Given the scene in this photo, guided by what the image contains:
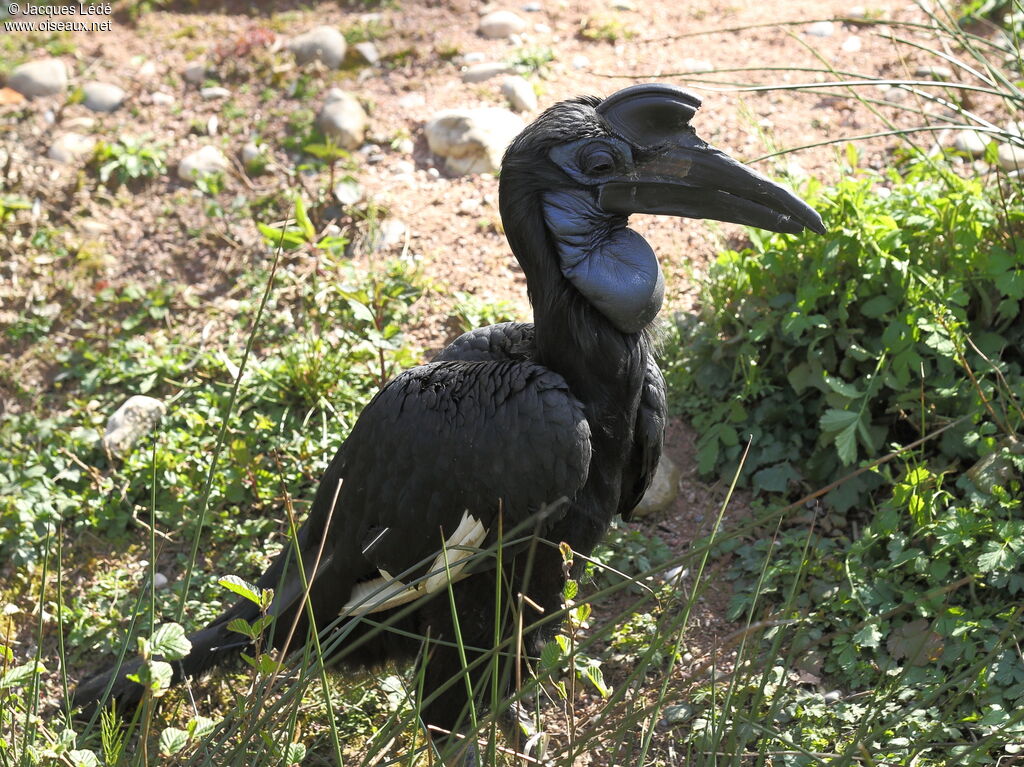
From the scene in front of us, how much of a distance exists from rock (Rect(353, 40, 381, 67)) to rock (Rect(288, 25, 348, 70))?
73mm

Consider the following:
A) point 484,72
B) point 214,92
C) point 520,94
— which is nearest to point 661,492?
point 520,94

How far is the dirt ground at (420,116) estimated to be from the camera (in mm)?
4277

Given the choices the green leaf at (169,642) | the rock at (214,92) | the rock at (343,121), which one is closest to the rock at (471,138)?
the rock at (343,121)

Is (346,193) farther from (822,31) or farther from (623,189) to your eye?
(822,31)

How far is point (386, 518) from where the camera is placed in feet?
8.49

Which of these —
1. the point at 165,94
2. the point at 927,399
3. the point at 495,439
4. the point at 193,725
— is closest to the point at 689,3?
the point at 165,94

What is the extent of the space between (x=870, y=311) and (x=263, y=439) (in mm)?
2096

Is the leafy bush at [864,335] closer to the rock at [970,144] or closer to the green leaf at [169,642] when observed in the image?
the rock at [970,144]

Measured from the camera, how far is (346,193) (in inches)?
177

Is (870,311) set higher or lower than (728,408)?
higher

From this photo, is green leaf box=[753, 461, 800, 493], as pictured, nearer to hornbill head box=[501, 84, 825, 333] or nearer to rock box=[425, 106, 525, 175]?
hornbill head box=[501, 84, 825, 333]

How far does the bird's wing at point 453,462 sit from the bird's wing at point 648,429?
12.8 inches

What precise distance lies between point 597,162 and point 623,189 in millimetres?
94

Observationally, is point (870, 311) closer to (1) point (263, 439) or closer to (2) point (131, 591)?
(1) point (263, 439)
